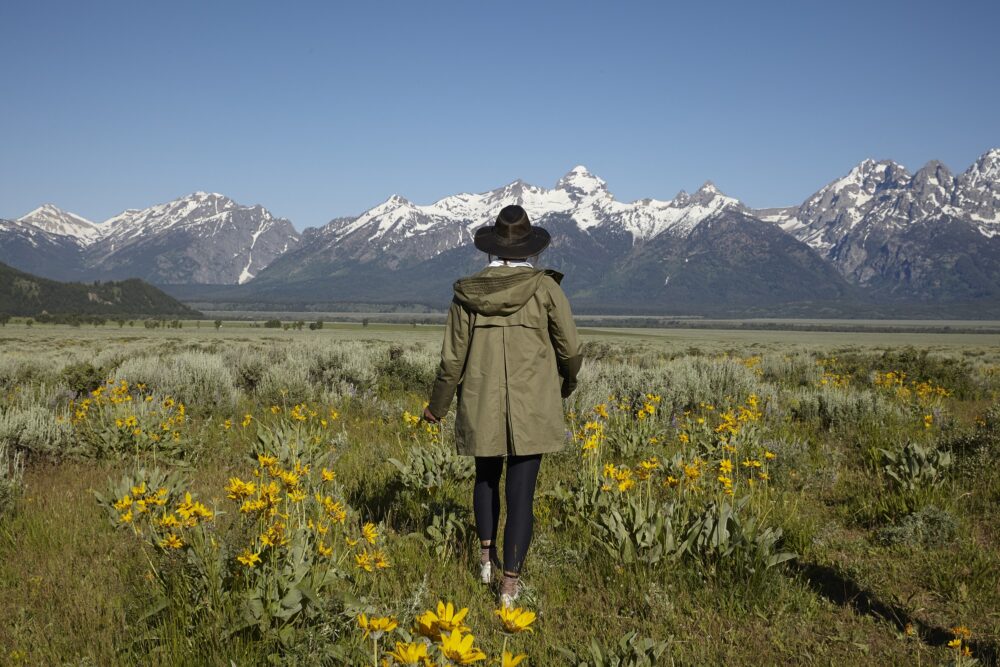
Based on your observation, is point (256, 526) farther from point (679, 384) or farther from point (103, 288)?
point (103, 288)

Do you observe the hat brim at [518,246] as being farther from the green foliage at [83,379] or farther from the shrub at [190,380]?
the green foliage at [83,379]

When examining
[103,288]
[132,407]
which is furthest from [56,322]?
[132,407]

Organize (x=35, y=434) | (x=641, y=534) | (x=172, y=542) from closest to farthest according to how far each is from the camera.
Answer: (x=172, y=542) → (x=641, y=534) → (x=35, y=434)

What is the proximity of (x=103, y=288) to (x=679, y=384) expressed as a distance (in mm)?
141732

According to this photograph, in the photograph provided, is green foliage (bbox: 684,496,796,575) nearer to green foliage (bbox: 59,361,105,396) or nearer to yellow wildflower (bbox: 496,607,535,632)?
yellow wildflower (bbox: 496,607,535,632)

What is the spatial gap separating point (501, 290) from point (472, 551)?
1812 mm

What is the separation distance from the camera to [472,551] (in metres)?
4.18

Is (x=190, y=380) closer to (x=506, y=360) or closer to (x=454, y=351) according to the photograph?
(x=454, y=351)

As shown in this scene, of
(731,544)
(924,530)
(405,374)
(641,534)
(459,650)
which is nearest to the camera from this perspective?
(459,650)

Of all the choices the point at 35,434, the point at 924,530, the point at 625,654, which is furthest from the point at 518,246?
the point at 35,434

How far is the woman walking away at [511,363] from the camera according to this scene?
11.0 feet

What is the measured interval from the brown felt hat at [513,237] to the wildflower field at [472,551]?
53.2 inches

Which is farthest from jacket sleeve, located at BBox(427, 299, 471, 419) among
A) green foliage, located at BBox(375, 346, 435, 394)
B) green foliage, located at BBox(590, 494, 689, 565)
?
green foliage, located at BBox(375, 346, 435, 394)

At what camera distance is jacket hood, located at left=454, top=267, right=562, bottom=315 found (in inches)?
130
